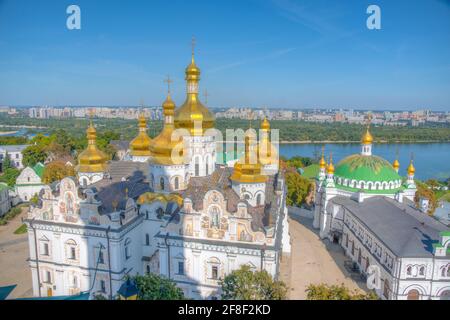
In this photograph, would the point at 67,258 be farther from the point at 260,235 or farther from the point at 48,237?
the point at 260,235

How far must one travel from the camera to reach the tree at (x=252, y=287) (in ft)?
19.2

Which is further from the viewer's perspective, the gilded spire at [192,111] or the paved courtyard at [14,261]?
the gilded spire at [192,111]

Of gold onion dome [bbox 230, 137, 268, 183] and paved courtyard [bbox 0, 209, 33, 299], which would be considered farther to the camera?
paved courtyard [bbox 0, 209, 33, 299]

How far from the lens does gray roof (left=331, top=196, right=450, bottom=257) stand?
959cm

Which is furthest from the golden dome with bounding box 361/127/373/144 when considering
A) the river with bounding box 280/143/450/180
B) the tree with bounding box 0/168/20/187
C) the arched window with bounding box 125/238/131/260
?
the tree with bounding box 0/168/20/187

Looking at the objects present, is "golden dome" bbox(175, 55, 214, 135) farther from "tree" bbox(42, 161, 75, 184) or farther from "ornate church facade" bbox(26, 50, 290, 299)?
"tree" bbox(42, 161, 75, 184)

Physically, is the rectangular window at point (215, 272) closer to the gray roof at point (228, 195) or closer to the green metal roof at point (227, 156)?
the gray roof at point (228, 195)

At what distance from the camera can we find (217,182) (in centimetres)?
1100

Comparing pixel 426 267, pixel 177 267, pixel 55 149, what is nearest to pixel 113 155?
pixel 55 149

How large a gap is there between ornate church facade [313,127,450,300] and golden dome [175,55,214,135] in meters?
6.97

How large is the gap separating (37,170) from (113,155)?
329 inches

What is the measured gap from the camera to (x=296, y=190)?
18.5m

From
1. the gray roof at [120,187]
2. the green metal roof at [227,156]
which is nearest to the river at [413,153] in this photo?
the green metal roof at [227,156]

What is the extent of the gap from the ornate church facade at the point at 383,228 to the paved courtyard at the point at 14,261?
37.8ft
